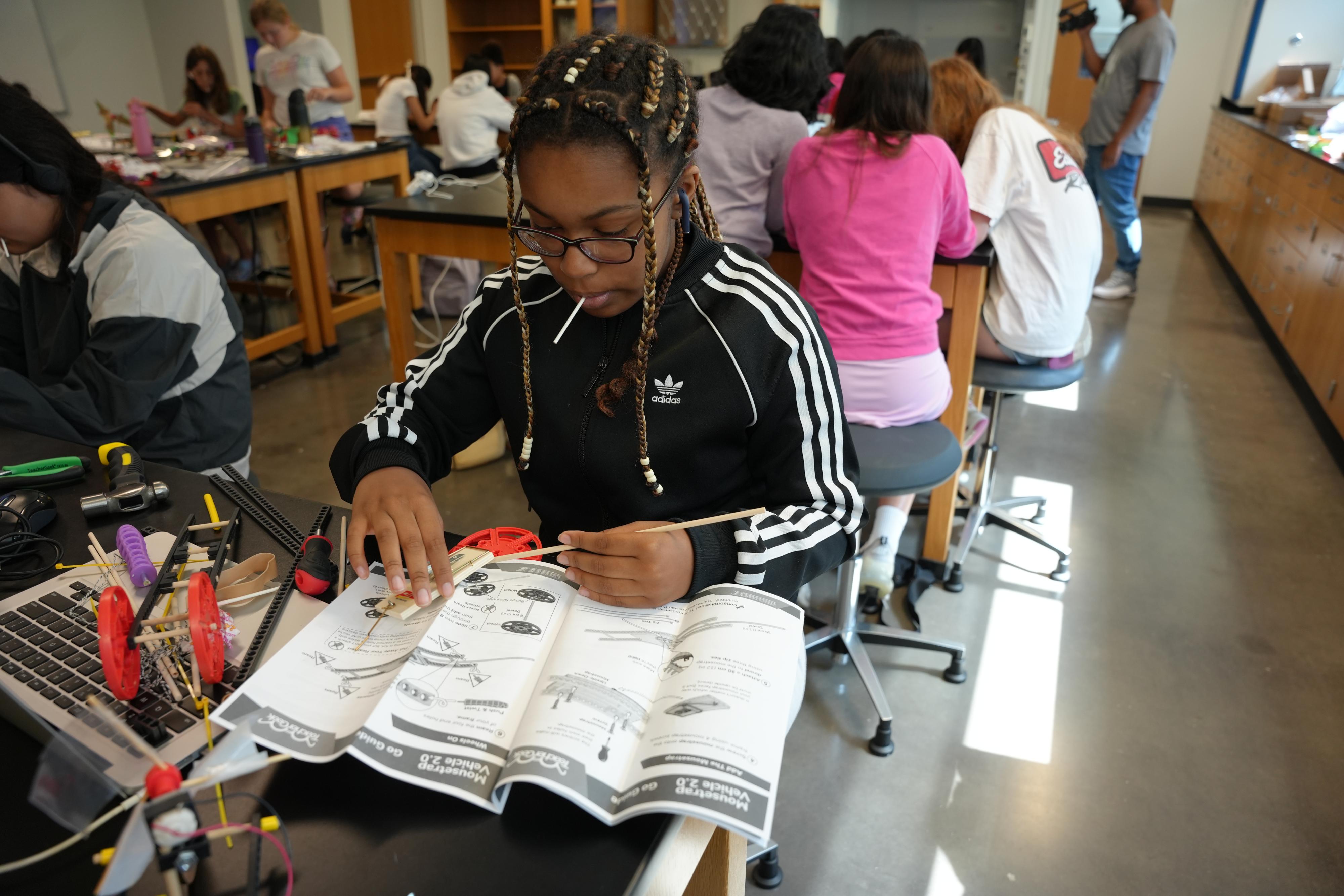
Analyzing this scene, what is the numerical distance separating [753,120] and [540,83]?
1.44 m

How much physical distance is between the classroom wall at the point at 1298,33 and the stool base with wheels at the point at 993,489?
523cm

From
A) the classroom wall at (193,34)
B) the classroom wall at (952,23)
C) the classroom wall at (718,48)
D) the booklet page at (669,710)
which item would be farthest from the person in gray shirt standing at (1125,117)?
the classroom wall at (193,34)

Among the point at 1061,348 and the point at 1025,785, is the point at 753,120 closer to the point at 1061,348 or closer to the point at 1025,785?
the point at 1061,348

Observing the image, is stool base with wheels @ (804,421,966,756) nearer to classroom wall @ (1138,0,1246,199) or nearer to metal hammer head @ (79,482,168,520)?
metal hammer head @ (79,482,168,520)

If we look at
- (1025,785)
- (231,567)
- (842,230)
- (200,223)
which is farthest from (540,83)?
(200,223)

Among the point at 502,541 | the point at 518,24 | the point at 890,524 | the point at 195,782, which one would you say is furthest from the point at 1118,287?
the point at 518,24

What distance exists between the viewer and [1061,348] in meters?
1.92

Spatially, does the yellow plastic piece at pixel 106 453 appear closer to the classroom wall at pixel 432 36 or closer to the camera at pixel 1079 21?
the camera at pixel 1079 21

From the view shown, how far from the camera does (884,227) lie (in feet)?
5.46

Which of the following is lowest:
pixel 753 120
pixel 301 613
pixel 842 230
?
pixel 301 613

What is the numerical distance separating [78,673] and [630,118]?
663mm

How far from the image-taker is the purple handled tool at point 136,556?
781mm

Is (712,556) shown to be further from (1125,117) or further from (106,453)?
(1125,117)

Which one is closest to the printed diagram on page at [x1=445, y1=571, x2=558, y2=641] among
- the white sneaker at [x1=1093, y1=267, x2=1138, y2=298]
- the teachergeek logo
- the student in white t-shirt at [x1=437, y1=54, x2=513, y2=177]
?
the teachergeek logo
